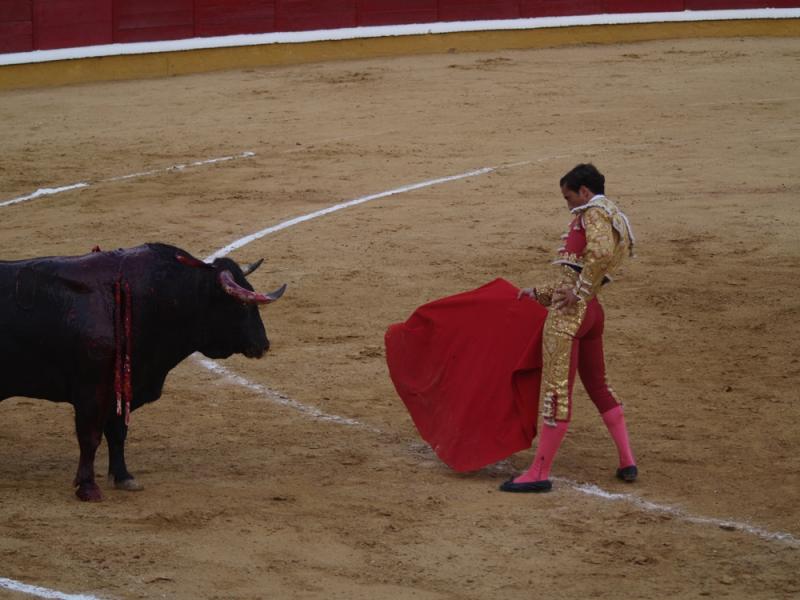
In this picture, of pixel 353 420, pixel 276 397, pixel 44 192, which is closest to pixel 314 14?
pixel 44 192

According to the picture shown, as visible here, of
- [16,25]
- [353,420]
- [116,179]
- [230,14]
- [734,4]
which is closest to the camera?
[353,420]

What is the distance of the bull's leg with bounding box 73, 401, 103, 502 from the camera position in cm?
509

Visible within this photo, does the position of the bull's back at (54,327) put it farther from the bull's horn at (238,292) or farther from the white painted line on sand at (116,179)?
the white painted line on sand at (116,179)

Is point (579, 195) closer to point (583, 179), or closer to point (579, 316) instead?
point (583, 179)

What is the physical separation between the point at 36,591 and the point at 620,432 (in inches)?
82.3

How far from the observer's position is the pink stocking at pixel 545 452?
5.18 m

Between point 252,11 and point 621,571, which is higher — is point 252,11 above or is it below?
above

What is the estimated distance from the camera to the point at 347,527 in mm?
4906

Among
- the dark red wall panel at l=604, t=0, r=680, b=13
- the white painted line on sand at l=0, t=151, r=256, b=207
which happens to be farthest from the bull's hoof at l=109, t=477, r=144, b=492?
the dark red wall panel at l=604, t=0, r=680, b=13

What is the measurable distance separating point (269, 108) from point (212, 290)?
821cm

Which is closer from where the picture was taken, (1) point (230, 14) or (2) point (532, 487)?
(2) point (532, 487)

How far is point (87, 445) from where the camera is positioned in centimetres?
509

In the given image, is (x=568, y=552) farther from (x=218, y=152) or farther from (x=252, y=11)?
(x=252, y=11)

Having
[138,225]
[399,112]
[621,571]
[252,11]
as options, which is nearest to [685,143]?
[399,112]
